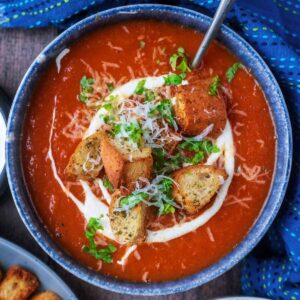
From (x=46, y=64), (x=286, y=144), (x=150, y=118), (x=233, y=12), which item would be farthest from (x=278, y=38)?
(x=46, y=64)

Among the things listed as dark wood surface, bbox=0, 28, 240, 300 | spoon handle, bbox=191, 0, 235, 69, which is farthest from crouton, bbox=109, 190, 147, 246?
spoon handle, bbox=191, 0, 235, 69

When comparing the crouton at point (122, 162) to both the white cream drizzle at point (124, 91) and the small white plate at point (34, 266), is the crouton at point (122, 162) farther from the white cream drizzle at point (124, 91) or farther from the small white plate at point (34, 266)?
the small white plate at point (34, 266)

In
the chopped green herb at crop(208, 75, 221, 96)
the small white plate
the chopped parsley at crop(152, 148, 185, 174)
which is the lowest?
the small white plate

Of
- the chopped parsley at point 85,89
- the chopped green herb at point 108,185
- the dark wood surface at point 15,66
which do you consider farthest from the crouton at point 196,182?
the dark wood surface at point 15,66

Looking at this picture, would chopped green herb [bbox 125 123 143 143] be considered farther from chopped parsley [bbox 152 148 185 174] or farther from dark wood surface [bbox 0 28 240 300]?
dark wood surface [bbox 0 28 240 300]

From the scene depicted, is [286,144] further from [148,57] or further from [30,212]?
[30,212]
